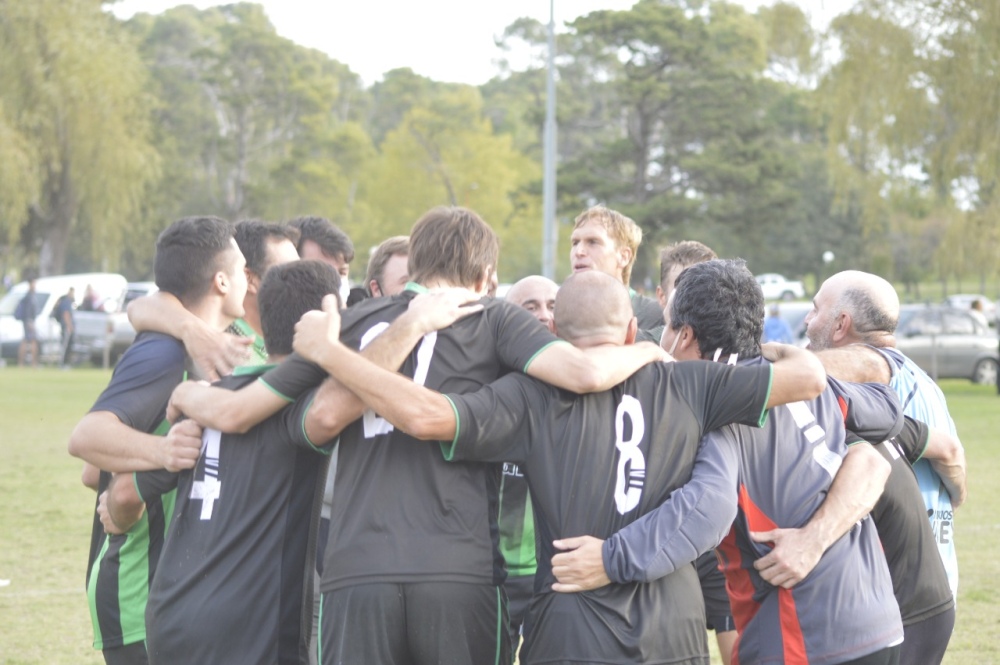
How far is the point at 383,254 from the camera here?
567cm

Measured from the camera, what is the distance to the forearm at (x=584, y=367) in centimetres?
322

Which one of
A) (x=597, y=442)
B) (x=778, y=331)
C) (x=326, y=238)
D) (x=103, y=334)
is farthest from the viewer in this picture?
(x=103, y=334)

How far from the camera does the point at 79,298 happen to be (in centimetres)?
3297

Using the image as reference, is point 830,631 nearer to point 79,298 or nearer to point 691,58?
point 79,298

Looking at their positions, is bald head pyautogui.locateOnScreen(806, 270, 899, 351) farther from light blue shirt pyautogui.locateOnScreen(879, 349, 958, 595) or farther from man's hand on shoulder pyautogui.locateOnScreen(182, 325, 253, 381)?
man's hand on shoulder pyautogui.locateOnScreen(182, 325, 253, 381)

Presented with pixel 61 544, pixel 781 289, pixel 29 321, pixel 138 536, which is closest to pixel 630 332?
pixel 138 536

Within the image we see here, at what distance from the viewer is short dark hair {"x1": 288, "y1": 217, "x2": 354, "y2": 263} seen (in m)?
5.91

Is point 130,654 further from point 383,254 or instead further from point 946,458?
point 946,458

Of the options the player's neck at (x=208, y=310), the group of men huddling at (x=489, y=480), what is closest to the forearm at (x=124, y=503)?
the group of men huddling at (x=489, y=480)

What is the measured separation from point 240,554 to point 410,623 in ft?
2.01

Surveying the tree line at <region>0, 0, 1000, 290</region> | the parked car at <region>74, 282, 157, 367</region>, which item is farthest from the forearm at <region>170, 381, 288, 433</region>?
the parked car at <region>74, 282, 157, 367</region>

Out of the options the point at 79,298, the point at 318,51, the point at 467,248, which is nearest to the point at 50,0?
the point at 79,298

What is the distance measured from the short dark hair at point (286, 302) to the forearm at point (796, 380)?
1.45 meters

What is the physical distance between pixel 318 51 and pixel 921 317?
81218mm
